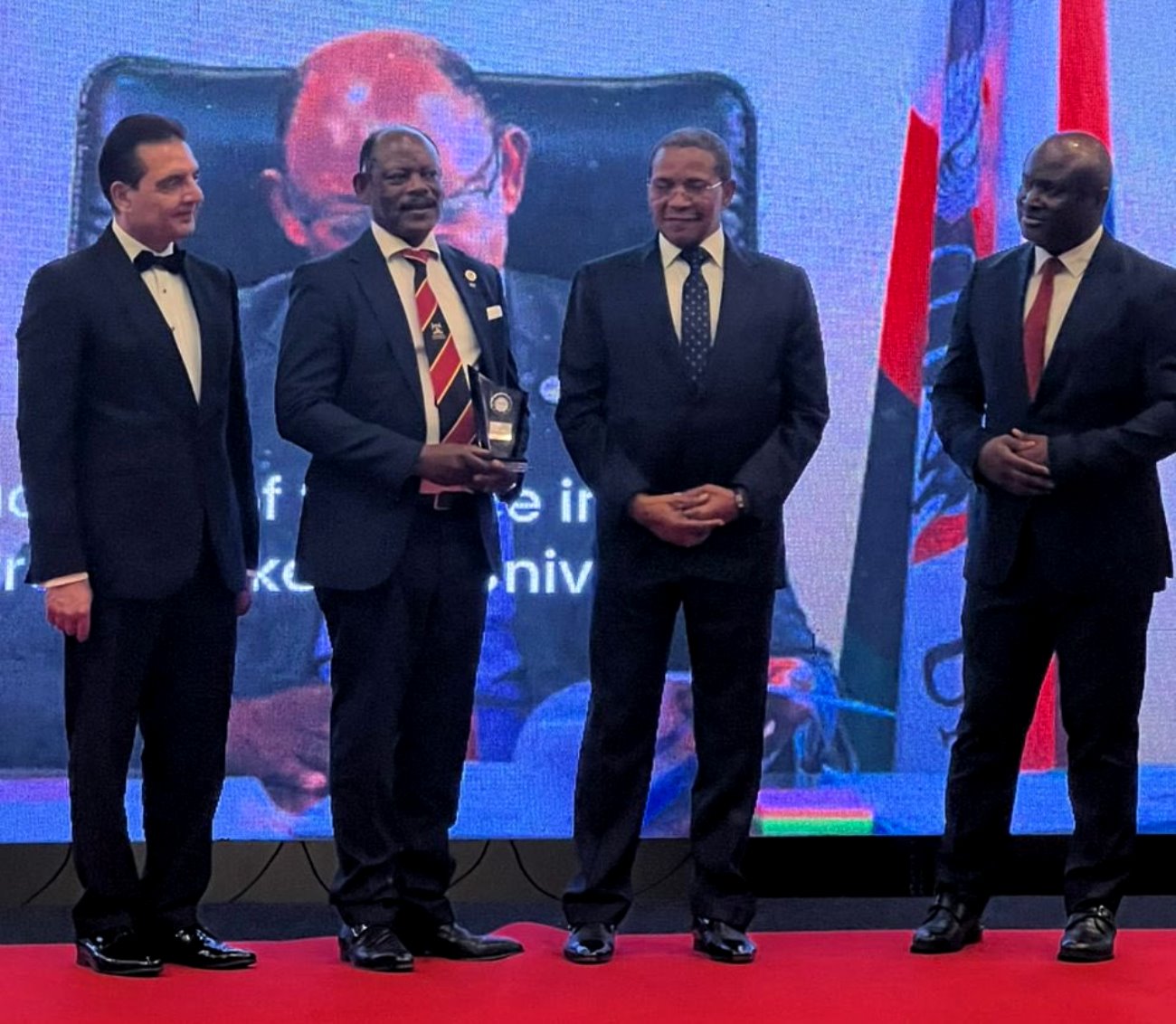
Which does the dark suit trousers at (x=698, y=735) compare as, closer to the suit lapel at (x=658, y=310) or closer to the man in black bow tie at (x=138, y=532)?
the suit lapel at (x=658, y=310)

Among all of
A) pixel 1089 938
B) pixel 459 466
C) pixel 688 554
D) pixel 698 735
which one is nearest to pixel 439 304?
pixel 459 466

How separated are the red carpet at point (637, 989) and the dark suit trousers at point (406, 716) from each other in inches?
7.3

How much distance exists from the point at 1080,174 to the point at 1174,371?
Result: 45cm

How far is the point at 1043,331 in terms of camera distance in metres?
3.81

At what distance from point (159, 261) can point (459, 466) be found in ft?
2.41

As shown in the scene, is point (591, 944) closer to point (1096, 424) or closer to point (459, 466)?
point (459, 466)

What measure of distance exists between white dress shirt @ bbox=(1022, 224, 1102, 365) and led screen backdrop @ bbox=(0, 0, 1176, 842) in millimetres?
1008

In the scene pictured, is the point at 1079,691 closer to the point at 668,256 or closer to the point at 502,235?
the point at 668,256

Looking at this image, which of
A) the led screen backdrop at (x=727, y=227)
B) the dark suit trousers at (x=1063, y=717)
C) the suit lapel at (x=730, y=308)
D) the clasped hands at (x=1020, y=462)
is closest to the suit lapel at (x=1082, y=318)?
the clasped hands at (x=1020, y=462)

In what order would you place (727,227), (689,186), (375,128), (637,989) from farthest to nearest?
(727,227) → (375,128) → (689,186) → (637,989)

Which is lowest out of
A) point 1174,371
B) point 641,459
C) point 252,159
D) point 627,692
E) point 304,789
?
point 304,789

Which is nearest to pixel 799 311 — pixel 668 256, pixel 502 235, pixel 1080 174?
pixel 668 256

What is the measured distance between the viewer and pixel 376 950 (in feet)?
11.8

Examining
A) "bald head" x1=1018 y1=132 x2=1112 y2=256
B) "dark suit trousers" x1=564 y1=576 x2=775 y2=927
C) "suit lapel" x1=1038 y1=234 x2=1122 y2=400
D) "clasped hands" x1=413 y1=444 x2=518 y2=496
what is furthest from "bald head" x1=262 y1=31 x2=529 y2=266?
"suit lapel" x1=1038 y1=234 x2=1122 y2=400
